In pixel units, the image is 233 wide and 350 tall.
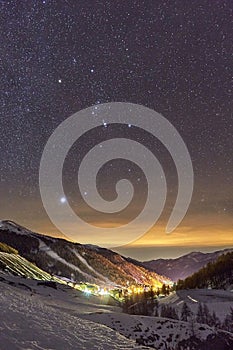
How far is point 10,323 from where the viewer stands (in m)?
17.5

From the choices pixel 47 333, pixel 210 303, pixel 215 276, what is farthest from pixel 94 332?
pixel 215 276

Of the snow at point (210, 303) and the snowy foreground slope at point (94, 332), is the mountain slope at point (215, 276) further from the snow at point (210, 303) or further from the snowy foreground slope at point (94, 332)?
the snowy foreground slope at point (94, 332)

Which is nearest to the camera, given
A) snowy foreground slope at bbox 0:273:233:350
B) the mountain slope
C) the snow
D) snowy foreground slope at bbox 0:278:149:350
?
snowy foreground slope at bbox 0:278:149:350

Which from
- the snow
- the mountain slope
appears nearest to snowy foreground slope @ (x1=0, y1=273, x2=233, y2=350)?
the snow

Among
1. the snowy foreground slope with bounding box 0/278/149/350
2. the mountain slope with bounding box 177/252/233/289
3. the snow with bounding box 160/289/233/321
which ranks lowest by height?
the snowy foreground slope with bounding box 0/278/149/350

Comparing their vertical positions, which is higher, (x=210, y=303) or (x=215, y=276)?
(x=215, y=276)

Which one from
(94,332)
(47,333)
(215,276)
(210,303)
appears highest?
(215,276)

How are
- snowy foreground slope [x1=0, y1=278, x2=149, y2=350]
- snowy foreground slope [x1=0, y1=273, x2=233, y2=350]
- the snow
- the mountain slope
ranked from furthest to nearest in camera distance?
1. the mountain slope
2. the snow
3. snowy foreground slope [x1=0, y1=273, x2=233, y2=350]
4. snowy foreground slope [x1=0, y1=278, x2=149, y2=350]

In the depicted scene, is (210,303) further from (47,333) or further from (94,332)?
(47,333)

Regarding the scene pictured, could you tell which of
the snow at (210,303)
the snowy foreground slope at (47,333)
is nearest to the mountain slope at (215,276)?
the snow at (210,303)

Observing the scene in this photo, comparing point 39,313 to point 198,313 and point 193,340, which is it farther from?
point 198,313

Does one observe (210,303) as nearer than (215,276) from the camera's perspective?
Yes

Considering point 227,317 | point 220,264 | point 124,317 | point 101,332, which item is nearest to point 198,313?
point 227,317

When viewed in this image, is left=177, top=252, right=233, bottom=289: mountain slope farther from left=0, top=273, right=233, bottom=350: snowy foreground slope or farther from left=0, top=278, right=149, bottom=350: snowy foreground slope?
left=0, top=278, right=149, bottom=350: snowy foreground slope
